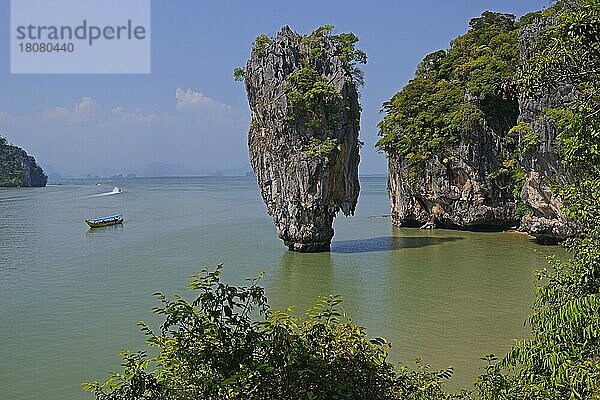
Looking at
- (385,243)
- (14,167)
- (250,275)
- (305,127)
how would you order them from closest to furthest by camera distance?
(250,275) < (305,127) < (385,243) < (14,167)

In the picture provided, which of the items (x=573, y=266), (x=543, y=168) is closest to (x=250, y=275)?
(x=543, y=168)

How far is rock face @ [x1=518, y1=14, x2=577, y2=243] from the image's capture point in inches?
741

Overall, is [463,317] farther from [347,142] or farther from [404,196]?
[404,196]

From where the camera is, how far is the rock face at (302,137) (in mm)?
19469

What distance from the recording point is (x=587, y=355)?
4789 millimetres

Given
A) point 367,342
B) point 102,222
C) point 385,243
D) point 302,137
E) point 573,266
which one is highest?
point 302,137

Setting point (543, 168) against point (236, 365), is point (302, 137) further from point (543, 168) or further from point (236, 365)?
point (236, 365)

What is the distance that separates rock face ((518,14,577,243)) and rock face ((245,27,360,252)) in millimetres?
6185

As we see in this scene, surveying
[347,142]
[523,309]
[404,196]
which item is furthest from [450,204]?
[523,309]

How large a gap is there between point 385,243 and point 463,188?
4747 millimetres

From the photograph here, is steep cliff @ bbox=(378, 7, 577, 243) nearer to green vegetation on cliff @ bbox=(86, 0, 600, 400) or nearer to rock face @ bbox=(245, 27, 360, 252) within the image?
rock face @ bbox=(245, 27, 360, 252)

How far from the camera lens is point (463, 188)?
24922 mm

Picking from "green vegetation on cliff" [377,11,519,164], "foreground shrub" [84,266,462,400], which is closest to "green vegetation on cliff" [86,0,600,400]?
"foreground shrub" [84,266,462,400]

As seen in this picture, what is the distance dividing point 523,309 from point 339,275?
562 centimetres
